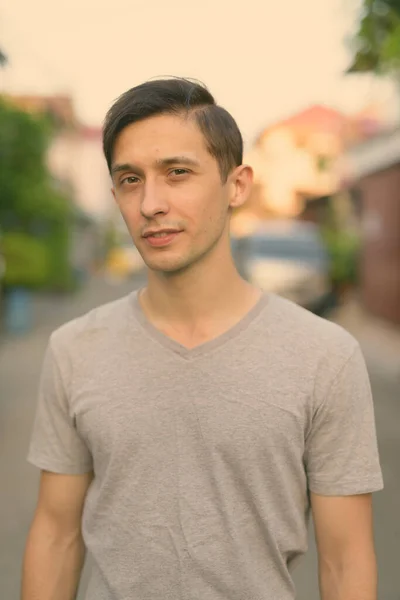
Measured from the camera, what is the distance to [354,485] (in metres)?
1.89

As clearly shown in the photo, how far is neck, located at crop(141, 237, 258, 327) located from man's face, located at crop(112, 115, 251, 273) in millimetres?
52

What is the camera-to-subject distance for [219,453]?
1.85 m

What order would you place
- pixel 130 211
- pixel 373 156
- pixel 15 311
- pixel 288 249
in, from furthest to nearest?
pixel 373 156
pixel 15 311
pixel 288 249
pixel 130 211

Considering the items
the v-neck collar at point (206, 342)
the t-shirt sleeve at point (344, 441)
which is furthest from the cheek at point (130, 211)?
the t-shirt sleeve at point (344, 441)

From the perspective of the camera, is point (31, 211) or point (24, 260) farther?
point (31, 211)

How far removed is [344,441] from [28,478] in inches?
205

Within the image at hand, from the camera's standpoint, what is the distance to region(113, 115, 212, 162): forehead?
6.19 feet

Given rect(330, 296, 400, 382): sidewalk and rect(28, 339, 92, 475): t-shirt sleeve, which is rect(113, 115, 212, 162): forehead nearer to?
rect(28, 339, 92, 475): t-shirt sleeve

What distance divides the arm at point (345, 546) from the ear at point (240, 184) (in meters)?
0.75

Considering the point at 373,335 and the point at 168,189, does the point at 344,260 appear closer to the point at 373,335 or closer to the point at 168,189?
the point at 373,335

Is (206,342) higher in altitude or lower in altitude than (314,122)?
lower

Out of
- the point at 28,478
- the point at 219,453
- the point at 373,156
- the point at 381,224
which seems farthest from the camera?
the point at 373,156

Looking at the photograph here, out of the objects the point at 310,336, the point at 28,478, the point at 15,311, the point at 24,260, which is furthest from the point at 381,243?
the point at 310,336

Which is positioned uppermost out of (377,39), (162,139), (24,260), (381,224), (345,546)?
(24,260)
